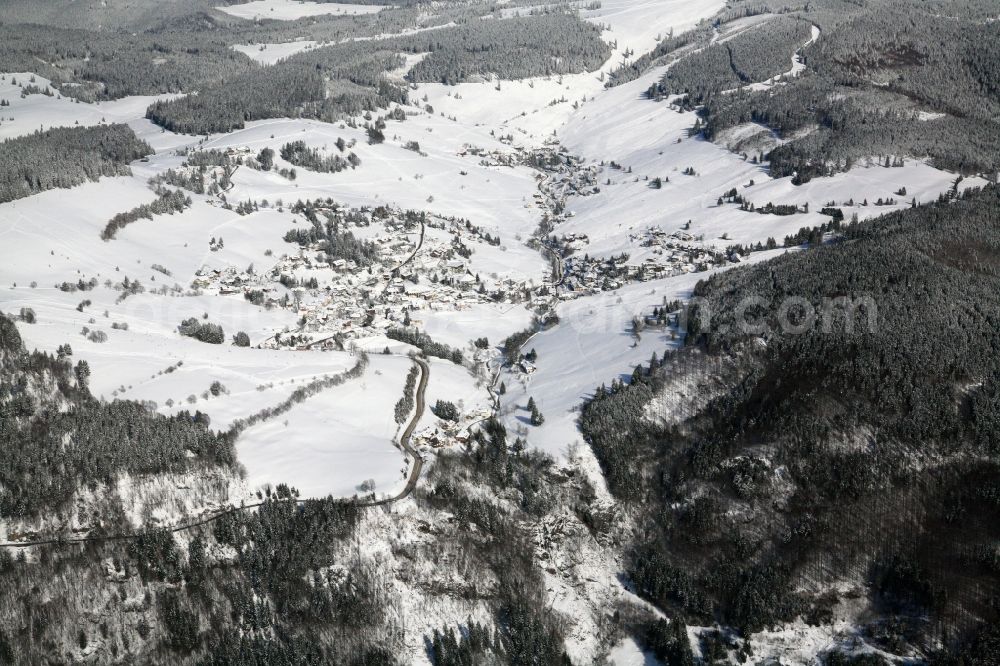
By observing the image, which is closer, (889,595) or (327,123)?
(889,595)

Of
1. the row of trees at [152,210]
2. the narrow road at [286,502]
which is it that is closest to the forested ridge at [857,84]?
the narrow road at [286,502]

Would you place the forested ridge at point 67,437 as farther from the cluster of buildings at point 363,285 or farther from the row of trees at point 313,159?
the row of trees at point 313,159

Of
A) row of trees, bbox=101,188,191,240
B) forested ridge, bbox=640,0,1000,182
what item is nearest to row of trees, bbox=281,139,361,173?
row of trees, bbox=101,188,191,240

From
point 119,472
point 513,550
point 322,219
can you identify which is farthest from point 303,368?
point 322,219

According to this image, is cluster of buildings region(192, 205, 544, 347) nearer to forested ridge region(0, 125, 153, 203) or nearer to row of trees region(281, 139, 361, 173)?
forested ridge region(0, 125, 153, 203)

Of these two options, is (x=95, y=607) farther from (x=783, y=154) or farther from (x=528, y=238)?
(x=783, y=154)

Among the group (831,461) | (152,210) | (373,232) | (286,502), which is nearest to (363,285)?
(373,232)

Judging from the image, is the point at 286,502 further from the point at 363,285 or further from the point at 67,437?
the point at 363,285

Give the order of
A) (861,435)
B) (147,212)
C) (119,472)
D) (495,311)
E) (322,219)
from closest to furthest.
Result: (119,472)
(861,435)
(495,311)
(147,212)
(322,219)
